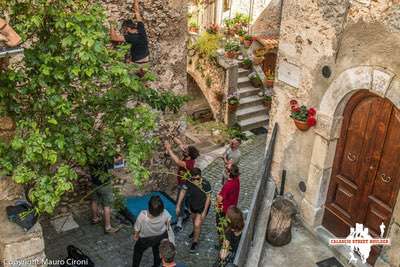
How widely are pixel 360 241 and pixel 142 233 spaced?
3009 millimetres

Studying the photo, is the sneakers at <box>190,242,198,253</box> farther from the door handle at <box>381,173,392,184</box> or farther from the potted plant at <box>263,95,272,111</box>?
the potted plant at <box>263,95,272,111</box>

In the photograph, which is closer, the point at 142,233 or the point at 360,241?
the point at 360,241

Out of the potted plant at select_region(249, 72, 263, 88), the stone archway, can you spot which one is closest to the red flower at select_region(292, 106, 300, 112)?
the stone archway

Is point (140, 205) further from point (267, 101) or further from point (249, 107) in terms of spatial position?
point (267, 101)

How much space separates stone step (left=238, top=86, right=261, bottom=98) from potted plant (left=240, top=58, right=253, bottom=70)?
653mm

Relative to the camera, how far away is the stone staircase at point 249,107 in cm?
1321

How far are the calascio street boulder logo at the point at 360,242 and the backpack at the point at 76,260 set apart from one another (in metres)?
3.64

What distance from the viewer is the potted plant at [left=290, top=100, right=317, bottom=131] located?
6.50 metres

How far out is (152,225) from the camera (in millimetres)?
6555

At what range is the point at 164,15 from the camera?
28.5 ft

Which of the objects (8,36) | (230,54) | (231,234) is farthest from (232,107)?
(8,36)

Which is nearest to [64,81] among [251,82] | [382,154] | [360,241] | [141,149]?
[141,149]

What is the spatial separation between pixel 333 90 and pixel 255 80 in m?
7.54

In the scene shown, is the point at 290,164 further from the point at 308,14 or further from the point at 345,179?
the point at 308,14
